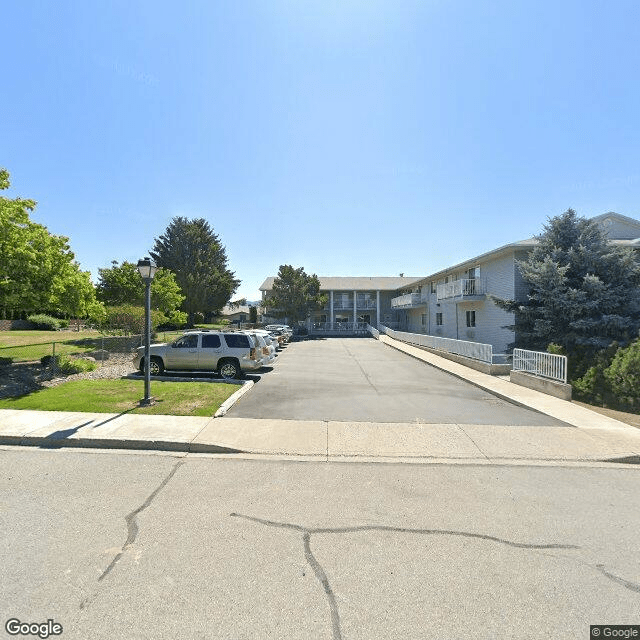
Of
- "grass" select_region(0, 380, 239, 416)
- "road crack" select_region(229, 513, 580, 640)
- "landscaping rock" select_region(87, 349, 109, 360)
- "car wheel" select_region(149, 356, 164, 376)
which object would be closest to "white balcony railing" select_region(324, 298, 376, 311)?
"landscaping rock" select_region(87, 349, 109, 360)

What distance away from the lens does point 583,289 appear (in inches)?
589

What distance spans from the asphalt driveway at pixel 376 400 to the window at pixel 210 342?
2.10 metres

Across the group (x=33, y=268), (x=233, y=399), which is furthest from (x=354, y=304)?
(x=233, y=399)

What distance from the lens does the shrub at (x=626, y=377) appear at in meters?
9.98

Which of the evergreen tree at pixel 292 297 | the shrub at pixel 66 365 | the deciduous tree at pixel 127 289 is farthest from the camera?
the evergreen tree at pixel 292 297

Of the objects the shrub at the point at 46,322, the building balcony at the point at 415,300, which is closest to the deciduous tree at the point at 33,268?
the building balcony at the point at 415,300

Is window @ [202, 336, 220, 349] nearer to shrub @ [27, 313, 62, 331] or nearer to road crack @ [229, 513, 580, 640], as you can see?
road crack @ [229, 513, 580, 640]

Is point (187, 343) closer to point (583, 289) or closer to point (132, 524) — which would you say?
point (132, 524)

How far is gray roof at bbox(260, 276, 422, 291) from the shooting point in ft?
159

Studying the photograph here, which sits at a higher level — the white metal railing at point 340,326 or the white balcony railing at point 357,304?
the white balcony railing at point 357,304

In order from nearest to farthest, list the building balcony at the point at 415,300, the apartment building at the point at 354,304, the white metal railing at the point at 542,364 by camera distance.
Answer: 1. the white metal railing at the point at 542,364
2. the building balcony at the point at 415,300
3. the apartment building at the point at 354,304

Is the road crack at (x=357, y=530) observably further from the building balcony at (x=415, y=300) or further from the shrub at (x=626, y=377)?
the building balcony at (x=415, y=300)

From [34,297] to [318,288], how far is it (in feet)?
111

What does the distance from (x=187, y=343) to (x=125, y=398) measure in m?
4.12
